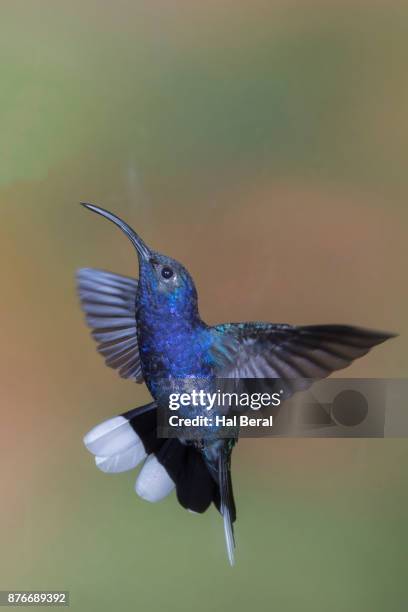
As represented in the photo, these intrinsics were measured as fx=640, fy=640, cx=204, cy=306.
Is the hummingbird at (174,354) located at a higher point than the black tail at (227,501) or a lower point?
higher

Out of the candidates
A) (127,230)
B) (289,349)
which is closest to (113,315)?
(127,230)

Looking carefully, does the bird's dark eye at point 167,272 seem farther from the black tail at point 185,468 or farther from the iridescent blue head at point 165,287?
the black tail at point 185,468

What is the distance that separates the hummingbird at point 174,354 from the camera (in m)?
0.88

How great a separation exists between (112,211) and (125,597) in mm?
734

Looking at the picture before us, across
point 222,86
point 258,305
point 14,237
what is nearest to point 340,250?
point 258,305

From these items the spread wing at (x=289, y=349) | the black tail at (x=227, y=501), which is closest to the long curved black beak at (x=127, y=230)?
the spread wing at (x=289, y=349)

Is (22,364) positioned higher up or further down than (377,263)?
further down

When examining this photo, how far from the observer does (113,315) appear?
3.72 ft

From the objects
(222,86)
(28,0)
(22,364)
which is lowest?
(22,364)

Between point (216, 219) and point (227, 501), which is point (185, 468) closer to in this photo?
point (227, 501)

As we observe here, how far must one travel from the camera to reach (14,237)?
3.90 feet

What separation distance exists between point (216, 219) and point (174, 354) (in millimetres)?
295

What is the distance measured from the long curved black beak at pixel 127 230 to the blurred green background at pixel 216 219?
0.09 feet

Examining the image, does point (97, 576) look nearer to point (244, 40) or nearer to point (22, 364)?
point (22, 364)
